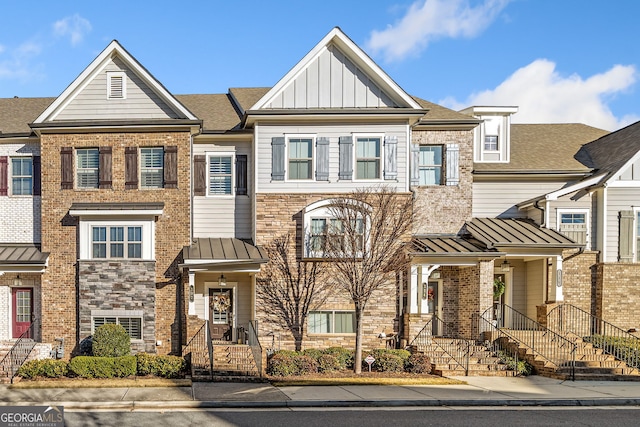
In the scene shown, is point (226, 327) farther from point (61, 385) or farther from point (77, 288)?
point (61, 385)

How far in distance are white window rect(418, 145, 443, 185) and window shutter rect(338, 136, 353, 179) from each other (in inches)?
132

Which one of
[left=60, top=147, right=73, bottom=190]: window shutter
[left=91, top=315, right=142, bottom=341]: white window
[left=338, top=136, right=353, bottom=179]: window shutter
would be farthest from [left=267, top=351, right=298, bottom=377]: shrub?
[left=60, top=147, right=73, bottom=190]: window shutter

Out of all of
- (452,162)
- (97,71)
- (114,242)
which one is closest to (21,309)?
(114,242)

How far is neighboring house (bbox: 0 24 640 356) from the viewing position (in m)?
21.0

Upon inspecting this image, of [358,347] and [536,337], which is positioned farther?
[536,337]

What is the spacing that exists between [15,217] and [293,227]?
10590mm

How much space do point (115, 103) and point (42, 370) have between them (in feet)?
31.2

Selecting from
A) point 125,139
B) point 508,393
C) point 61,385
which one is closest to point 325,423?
point 508,393

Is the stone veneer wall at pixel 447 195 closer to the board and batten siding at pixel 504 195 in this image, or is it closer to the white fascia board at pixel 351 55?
the board and batten siding at pixel 504 195

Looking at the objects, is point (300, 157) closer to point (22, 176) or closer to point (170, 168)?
point (170, 168)

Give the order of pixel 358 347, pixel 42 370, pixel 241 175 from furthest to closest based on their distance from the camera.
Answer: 1. pixel 241 175
2. pixel 358 347
3. pixel 42 370

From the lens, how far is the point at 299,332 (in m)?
21.2

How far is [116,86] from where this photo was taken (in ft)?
71.1

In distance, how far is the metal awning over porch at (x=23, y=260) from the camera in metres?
20.7
